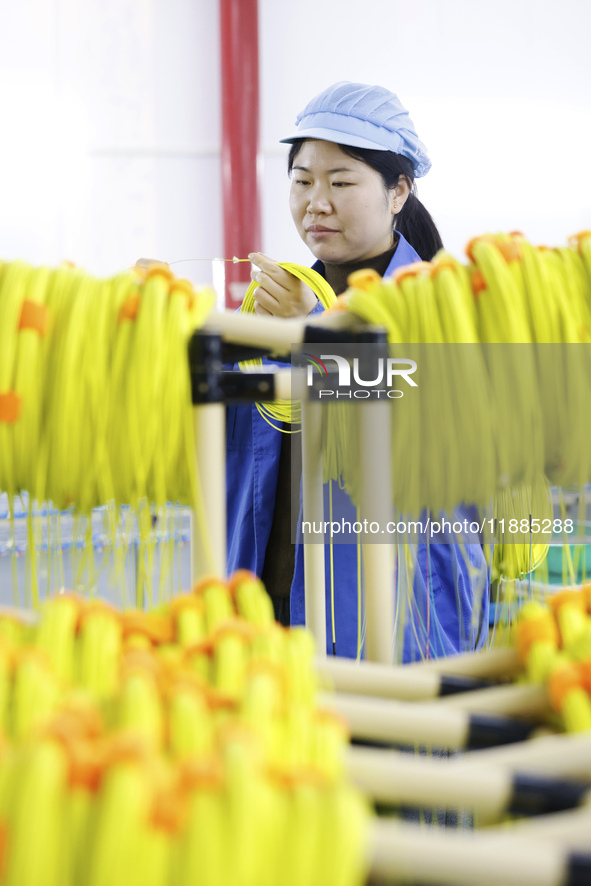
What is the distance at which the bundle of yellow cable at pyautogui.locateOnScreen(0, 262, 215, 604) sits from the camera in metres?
0.36

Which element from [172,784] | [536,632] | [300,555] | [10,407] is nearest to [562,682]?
[536,632]

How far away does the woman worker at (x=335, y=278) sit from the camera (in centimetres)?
86

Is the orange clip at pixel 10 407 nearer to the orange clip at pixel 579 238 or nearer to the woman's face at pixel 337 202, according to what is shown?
the orange clip at pixel 579 238

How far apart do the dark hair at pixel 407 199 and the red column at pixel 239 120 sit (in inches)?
45.5

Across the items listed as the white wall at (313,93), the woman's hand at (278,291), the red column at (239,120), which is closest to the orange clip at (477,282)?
the woman's hand at (278,291)

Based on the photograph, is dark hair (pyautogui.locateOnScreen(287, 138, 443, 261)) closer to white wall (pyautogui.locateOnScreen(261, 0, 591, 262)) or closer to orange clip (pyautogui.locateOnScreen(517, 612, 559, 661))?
orange clip (pyautogui.locateOnScreen(517, 612, 559, 661))

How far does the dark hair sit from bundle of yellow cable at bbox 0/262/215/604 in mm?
660

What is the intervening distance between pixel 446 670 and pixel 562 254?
23 cm

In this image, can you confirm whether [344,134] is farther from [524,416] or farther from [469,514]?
[524,416]

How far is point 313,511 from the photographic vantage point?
0.48m

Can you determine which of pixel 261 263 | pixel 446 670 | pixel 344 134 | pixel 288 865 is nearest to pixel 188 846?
pixel 288 865

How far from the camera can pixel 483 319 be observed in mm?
392

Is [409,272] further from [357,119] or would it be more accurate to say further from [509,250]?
[357,119]

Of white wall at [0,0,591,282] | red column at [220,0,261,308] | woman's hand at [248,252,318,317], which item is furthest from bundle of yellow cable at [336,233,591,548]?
white wall at [0,0,591,282]
